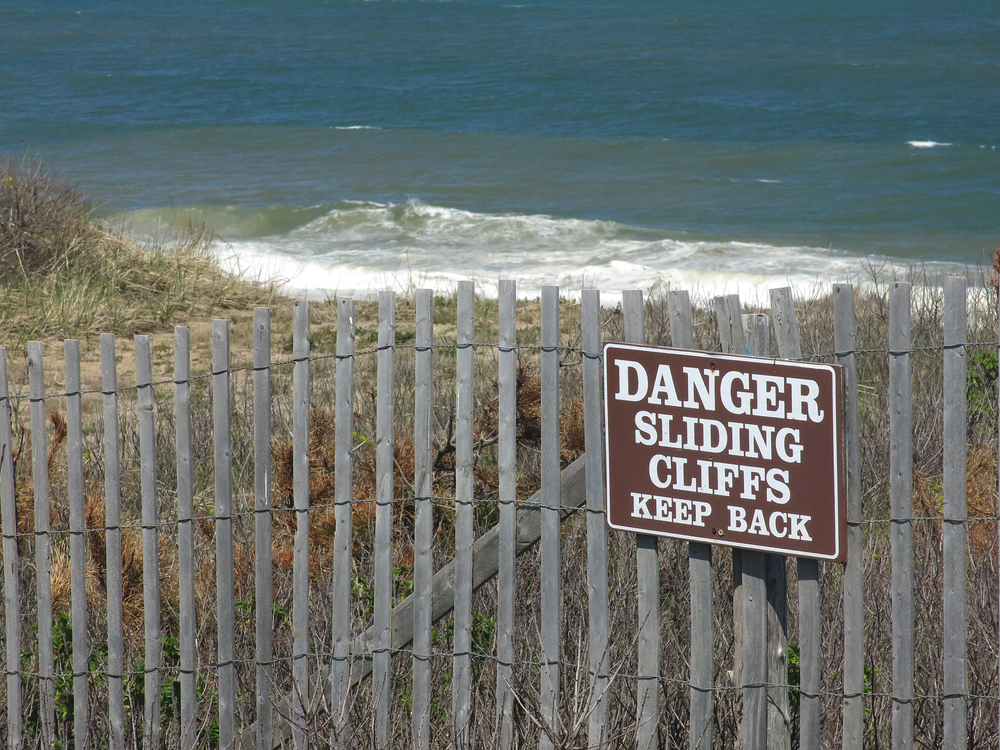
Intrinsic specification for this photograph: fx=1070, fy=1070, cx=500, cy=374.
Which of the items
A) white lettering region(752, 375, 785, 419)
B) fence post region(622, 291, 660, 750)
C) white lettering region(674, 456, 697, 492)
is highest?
white lettering region(752, 375, 785, 419)

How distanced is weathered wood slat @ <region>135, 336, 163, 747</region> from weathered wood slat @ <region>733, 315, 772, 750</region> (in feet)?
5.96

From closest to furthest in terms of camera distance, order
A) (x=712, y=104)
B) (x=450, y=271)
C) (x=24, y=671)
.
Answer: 1. (x=24, y=671)
2. (x=450, y=271)
3. (x=712, y=104)

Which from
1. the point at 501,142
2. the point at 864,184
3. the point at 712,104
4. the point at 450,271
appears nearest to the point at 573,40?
the point at 712,104

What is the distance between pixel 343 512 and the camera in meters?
3.28

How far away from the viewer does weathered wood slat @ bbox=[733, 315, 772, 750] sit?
114 inches

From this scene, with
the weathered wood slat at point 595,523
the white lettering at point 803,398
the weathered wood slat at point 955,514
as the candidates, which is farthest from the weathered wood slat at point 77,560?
the weathered wood slat at point 955,514

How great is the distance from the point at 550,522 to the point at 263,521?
2.94 feet

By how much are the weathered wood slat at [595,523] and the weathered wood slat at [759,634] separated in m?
0.39

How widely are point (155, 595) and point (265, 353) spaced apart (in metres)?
0.91

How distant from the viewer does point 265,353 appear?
3.25 m

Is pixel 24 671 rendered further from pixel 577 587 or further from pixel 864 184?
pixel 864 184

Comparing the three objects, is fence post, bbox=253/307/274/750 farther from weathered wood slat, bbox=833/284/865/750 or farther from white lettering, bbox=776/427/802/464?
weathered wood slat, bbox=833/284/865/750

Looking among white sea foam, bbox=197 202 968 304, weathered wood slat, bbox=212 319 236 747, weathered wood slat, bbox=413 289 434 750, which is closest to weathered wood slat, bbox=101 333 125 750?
weathered wood slat, bbox=212 319 236 747

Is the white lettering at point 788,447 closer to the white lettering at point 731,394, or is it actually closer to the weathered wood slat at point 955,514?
the white lettering at point 731,394
